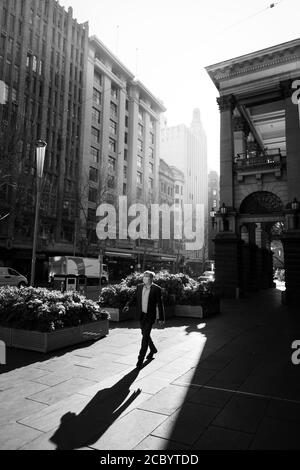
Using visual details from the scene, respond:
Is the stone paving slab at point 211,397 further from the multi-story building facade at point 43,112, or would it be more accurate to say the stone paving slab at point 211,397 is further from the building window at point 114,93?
the building window at point 114,93

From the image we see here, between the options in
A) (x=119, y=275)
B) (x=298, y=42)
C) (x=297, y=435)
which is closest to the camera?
(x=297, y=435)

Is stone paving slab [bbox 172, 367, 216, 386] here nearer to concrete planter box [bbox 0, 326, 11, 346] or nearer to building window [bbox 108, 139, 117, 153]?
concrete planter box [bbox 0, 326, 11, 346]

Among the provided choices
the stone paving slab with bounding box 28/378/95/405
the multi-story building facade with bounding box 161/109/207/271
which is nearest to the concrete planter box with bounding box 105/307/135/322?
the stone paving slab with bounding box 28/378/95/405

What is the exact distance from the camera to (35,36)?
42688 mm

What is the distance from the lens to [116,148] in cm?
5575

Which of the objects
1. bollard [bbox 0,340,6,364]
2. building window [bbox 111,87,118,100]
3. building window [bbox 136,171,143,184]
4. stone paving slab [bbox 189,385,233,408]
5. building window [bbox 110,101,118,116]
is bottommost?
bollard [bbox 0,340,6,364]

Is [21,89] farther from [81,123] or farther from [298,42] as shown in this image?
[298,42]

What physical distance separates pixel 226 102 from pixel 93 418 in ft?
83.3

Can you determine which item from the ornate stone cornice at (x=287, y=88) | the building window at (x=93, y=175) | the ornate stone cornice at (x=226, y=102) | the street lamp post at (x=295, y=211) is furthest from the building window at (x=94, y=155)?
the street lamp post at (x=295, y=211)

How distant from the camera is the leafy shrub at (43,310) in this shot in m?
7.64

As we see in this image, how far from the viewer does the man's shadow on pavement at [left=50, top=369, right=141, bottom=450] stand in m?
3.57

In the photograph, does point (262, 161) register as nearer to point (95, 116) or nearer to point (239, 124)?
point (239, 124)

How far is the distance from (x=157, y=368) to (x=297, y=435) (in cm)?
302
